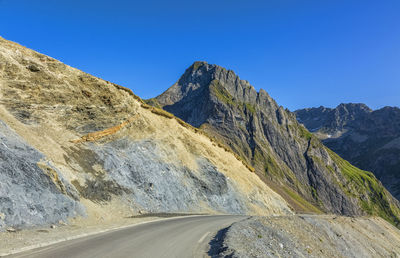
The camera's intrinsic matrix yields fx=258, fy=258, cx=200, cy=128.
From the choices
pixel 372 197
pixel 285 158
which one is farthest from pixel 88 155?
pixel 372 197

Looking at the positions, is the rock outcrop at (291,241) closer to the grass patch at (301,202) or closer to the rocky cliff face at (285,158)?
the grass patch at (301,202)

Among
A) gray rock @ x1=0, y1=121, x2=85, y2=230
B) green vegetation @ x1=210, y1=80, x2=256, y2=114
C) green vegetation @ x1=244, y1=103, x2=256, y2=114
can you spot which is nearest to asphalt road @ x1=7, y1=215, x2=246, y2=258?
gray rock @ x1=0, y1=121, x2=85, y2=230

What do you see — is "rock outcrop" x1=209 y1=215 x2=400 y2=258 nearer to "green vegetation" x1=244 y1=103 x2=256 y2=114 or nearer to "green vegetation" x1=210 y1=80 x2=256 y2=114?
"green vegetation" x1=210 y1=80 x2=256 y2=114

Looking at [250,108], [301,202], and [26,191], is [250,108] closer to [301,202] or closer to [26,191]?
[301,202]

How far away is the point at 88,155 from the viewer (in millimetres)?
25516

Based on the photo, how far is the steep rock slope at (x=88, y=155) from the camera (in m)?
16.2

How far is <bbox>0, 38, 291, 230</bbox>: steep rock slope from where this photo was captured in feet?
53.2

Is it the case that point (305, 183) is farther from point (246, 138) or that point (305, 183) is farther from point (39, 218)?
point (39, 218)

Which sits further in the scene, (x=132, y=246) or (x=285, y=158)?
(x=285, y=158)

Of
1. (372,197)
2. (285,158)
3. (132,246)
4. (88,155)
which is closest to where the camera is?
(132,246)

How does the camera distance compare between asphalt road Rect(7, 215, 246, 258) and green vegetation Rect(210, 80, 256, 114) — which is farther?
green vegetation Rect(210, 80, 256, 114)

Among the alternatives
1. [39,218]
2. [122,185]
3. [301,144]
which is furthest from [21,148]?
[301,144]

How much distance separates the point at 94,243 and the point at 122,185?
1431cm

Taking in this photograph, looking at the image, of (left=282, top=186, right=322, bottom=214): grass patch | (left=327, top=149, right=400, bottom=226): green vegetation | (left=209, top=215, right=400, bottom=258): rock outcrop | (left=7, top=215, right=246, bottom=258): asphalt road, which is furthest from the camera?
(left=327, top=149, right=400, bottom=226): green vegetation
